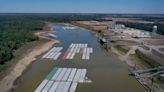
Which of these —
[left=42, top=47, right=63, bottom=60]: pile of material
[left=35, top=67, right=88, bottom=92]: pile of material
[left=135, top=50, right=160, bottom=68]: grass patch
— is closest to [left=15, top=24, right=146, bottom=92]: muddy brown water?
[left=35, top=67, right=88, bottom=92]: pile of material

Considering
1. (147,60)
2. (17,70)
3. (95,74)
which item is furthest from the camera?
(147,60)

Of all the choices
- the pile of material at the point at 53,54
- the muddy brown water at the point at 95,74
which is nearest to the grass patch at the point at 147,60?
the muddy brown water at the point at 95,74

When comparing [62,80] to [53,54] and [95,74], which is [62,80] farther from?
[53,54]

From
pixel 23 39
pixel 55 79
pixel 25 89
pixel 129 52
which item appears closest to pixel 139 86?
pixel 55 79

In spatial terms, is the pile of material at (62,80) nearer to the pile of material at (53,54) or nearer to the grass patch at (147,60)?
the pile of material at (53,54)

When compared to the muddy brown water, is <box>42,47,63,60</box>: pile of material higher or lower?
lower

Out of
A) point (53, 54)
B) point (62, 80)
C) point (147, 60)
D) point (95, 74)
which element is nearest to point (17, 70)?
point (62, 80)

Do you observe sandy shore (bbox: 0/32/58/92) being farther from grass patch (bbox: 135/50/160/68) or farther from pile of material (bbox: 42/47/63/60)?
grass patch (bbox: 135/50/160/68)

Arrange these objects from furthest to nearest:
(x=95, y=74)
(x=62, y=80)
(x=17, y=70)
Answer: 1. (x=17, y=70)
2. (x=95, y=74)
3. (x=62, y=80)
